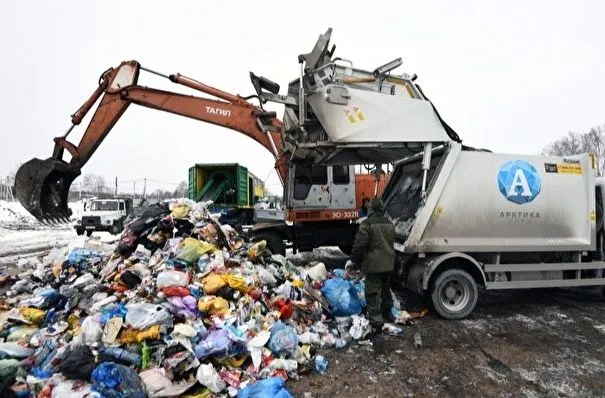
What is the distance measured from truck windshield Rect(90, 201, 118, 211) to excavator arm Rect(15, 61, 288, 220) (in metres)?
10.3

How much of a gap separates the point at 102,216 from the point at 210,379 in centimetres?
1451

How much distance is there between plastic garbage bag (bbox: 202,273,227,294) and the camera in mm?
4199

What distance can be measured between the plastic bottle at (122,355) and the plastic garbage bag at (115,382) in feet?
1.00

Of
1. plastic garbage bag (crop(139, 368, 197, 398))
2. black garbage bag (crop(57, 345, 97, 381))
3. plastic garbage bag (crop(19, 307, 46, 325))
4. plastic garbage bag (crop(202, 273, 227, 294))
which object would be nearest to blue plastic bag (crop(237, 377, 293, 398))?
plastic garbage bag (crop(139, 368, 197, 398))

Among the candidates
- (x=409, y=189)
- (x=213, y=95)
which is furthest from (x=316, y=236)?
(x=213, y=95)

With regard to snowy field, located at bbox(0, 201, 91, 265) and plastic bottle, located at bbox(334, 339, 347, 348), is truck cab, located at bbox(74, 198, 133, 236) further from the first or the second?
plastic bottle, located at bbox(334, 339, 347, 348)

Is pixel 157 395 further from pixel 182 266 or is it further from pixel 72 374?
pixel 182 266

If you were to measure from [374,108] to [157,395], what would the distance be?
3.87m

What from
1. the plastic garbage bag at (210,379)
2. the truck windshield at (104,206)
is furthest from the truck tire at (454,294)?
the truck windshield at (104,206)

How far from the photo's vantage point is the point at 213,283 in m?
4.25

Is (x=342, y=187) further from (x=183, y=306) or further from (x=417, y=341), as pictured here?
(x=183, y=306)

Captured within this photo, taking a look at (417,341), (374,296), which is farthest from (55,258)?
(417,341)

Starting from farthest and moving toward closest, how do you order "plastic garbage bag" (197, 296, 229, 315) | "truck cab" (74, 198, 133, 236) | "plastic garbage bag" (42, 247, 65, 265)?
"truck cab" (74, 198, 133, 236)
"plastic garbage bag" (42, 247, 65, 265)
"plastic garbage bag" (197, 296, 229, 315)

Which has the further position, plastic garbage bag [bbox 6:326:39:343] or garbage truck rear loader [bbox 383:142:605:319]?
garbage truck rear loader [bbox 383:142:605:319]
